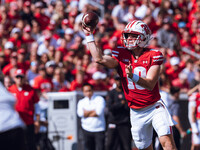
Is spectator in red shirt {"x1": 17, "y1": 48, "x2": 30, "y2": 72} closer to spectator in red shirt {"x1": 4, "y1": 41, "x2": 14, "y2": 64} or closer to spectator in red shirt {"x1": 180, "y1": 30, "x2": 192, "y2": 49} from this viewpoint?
spectator in red shirt {"x1": 4, "y1": 41, "x2": 14, "y2": 64}

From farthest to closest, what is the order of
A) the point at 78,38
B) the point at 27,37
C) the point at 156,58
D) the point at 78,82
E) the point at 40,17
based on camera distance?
the point at 40,17
the point at 27,37
the point at 78,38
the point at 78,82
the point at 156,58

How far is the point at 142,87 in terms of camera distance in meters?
5.35

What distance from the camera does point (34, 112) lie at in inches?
340

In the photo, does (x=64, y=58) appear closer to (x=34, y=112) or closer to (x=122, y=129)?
(x=34, y=112)

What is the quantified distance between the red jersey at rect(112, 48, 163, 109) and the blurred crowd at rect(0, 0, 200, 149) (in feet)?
11.0

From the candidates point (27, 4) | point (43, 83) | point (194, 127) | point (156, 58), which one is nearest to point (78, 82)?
point (43, 83)

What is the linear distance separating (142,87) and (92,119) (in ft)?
10.5

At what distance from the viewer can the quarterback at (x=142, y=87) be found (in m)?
5.24

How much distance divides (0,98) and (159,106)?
271cm

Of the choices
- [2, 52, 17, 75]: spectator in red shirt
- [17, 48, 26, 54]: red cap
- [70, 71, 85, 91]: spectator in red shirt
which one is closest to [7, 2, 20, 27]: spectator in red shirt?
[17, 48, 26, 54]: red cap

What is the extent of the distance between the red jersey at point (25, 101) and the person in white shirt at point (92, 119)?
0.97 meters

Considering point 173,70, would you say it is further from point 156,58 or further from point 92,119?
point 156,58

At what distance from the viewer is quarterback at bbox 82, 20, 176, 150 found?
206 inches

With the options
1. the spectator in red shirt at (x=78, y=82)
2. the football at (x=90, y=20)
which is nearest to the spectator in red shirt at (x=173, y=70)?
the spectator in red shirt at (x=78, y=82)
